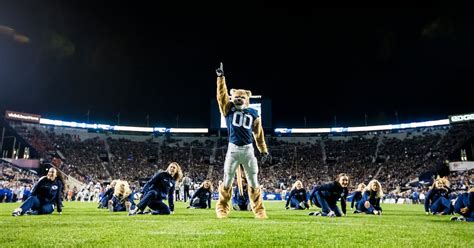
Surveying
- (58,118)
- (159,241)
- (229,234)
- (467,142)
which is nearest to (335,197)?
(229,234)

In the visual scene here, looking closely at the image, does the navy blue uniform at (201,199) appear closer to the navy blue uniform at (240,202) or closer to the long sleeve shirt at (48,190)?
the navy blue uniform at (240,202)

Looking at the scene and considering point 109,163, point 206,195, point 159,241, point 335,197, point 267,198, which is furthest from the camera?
point 109,163

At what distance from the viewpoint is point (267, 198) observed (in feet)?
155

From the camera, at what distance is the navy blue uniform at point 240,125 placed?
32.2 feet

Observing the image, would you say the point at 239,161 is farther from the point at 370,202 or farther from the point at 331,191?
the point at 370,202

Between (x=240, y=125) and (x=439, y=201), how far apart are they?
396 inches

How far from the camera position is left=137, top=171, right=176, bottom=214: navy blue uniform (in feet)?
39.9

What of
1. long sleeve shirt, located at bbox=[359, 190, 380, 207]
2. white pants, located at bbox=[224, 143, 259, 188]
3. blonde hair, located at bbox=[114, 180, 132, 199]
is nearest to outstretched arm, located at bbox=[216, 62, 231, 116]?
white pants, located at bbox=[224, 143, 259, 188]

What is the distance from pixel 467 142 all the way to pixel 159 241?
60184mm

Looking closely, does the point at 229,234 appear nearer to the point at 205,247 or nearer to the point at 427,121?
the point at 205,247

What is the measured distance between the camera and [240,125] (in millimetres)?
9969

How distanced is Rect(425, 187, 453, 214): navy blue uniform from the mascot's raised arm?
9.02 metres

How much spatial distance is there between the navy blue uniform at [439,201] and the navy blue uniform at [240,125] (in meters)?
9.63

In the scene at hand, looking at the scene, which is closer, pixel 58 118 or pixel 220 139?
pixel 58 118
